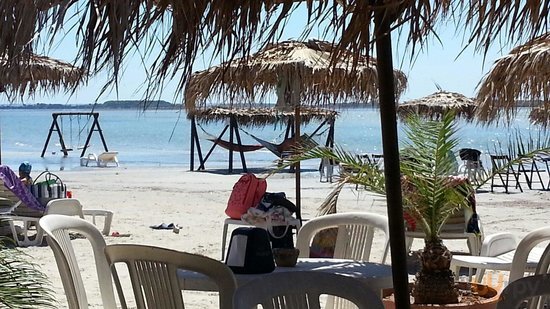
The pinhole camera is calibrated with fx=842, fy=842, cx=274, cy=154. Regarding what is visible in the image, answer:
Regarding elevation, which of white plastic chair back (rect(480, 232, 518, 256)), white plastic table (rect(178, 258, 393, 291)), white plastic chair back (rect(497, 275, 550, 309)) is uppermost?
white plastic chair back (rect(497, 275, 550, 309))

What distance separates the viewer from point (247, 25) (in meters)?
2.59

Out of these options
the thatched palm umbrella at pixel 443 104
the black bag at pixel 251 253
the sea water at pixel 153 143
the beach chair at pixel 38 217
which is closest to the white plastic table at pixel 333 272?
the black bag at pixel 251 253

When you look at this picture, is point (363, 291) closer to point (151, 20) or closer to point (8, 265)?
point (151, 20)

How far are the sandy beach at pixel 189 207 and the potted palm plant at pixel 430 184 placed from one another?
6.27ft

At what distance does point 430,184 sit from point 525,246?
1.84 feet

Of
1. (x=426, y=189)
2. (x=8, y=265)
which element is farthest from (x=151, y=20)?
(x=426, y=189)

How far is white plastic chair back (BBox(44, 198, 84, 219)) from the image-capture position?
26.2ft

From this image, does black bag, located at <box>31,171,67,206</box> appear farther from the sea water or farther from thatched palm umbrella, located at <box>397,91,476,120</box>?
thatched palm umbrella, located at <box>397,91,476,120</box>

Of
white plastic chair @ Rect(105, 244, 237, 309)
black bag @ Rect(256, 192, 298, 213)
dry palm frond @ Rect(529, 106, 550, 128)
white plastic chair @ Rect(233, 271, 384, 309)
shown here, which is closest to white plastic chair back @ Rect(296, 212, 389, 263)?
white plastic chair @ Rect(105, 244, 237, 309)

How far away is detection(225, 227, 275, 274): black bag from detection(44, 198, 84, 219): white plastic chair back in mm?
4856

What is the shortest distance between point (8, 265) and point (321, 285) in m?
1.77

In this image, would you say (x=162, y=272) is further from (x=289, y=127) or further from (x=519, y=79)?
(x=289, y=127)

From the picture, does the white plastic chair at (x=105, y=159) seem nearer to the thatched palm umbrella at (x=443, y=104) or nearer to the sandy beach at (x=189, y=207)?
the sandy beach at (x=189, y=207)

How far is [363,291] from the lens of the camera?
2449mm
